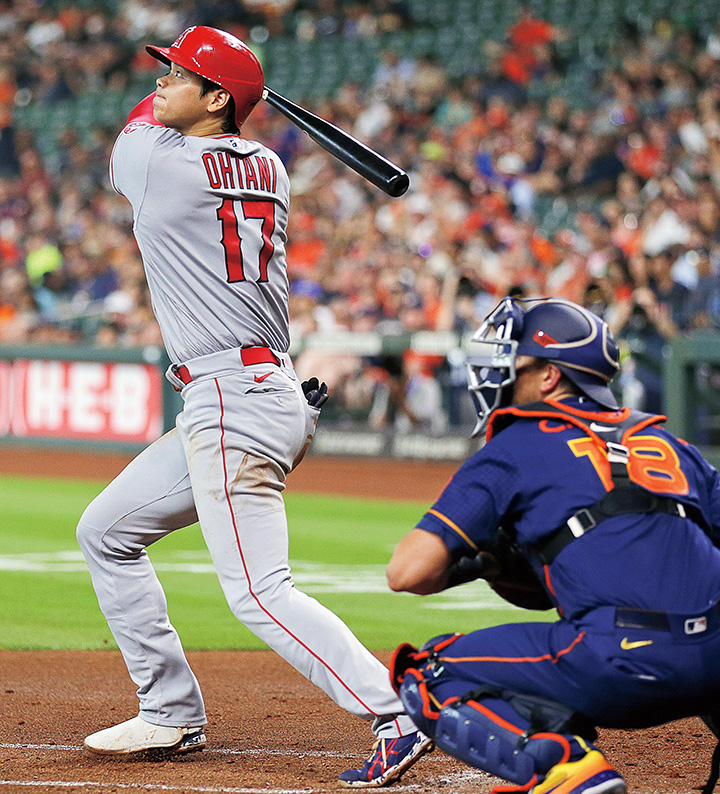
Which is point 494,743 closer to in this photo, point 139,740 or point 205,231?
point 139,740

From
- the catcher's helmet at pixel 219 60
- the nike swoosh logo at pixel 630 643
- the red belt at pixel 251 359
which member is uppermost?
the catcher's helmet at pixel 219 60

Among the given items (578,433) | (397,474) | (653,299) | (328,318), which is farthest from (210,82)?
(328,318)

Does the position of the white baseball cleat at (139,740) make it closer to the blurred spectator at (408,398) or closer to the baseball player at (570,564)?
the baseball player at (570,564)

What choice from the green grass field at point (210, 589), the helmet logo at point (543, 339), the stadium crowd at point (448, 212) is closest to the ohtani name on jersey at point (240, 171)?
the helmet logo at point (543, 339)

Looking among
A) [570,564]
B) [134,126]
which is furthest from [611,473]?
[134,126]

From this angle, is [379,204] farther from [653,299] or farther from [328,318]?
[653,299]

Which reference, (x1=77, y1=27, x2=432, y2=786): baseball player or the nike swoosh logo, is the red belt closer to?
(x1=77, y1=27, x2=432, y2=786): baseball player

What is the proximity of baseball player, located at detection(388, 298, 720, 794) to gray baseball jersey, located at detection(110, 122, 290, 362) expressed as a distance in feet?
2.90

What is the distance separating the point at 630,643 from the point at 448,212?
39.7 ft

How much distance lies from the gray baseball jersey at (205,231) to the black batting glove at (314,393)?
0.70 ft

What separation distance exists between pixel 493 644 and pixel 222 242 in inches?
55.0

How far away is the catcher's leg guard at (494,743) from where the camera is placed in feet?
9.21

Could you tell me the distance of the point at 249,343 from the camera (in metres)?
3.63

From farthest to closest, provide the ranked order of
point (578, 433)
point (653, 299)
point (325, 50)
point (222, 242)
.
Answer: point (325, 50) → point (653, 299) → point (222, 242) → point (578, 433)
